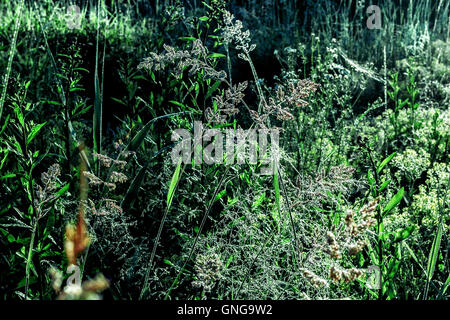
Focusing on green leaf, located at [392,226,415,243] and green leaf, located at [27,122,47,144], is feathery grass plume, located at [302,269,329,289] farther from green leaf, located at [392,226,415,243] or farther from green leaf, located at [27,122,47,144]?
green leaf, located at [27,122,47,144]

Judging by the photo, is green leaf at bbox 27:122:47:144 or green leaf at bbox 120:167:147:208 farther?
green leaf at bbox 120:167:147:208

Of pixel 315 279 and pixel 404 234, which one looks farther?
pixel 404 234

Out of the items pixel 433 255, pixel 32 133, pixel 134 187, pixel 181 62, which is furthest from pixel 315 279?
pixel 32 133

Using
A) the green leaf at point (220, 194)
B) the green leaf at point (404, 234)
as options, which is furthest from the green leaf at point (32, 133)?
the green leaf at point (404, 234)

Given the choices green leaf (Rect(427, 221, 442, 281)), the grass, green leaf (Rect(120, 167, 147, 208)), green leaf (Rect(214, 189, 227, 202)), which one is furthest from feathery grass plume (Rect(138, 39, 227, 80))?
green leaf (Rect(427, 221, 442, 281))

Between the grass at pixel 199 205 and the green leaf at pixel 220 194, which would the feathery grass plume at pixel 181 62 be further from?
the green leaf at pixel 220 194

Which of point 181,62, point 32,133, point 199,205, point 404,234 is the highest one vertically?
point 181,62

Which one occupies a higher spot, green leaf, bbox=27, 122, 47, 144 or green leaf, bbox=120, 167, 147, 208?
green leaf, bbox=27, 122, 47, 144

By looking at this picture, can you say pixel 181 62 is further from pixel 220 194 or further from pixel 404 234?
pixel 404 234

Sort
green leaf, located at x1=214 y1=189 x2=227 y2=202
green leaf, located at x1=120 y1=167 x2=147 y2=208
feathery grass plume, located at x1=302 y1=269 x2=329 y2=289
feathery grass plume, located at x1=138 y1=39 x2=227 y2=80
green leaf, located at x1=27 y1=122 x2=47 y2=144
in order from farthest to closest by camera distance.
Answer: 1. green leaf, located at x1=214 y1=189 x2=227 y2=202
2. green leaf, located at x1=120 y1=167 x2=147 y2=208
3. green leaf, located at x1=27 y1=122 x2=47 y2=144
4. feathery grass plume, located at x1=138 y1=39 x2=227 y2=80
5. feathery grass plume, located at x1=302 y1=269 x2=329 y2=289

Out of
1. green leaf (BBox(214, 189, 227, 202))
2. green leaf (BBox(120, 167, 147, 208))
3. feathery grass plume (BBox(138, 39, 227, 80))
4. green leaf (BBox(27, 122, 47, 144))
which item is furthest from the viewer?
green leaf (BBox(214, 189, 227, 202))

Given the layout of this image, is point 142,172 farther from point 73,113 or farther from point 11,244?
point 11,244
